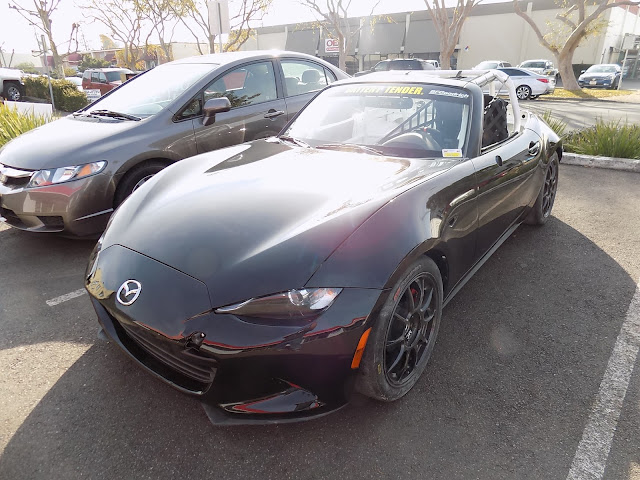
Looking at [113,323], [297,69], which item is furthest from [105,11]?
[113,323]

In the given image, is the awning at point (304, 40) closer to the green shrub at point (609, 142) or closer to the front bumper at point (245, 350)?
the green shrub at point (609, 142)

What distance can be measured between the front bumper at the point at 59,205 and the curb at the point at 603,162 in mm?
6431

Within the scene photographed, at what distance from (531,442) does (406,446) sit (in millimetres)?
559

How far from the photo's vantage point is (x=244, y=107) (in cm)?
483

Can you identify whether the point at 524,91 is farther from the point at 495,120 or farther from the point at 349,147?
the point at 349,147

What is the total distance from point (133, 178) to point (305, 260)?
9.13 feet

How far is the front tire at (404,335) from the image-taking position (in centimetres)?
190

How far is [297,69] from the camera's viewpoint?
17.9 feet

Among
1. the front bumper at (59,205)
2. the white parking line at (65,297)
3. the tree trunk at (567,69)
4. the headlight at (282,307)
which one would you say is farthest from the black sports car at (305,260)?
the tree trunk at (567,69)

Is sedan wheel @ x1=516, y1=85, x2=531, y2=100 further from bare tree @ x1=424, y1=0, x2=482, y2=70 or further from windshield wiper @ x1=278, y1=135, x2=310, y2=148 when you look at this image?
windshield wiper @ x1=278, y1=135, x2=310, y2=148

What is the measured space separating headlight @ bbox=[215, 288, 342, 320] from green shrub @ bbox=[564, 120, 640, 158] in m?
6.76

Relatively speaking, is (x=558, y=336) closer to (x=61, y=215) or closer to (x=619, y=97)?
(x=61, y=215)

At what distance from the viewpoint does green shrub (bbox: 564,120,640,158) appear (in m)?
6.53

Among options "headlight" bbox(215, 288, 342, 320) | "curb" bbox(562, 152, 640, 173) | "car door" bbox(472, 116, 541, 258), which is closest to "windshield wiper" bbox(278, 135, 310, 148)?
"car door" bbox(472, 116, 541, 258)
